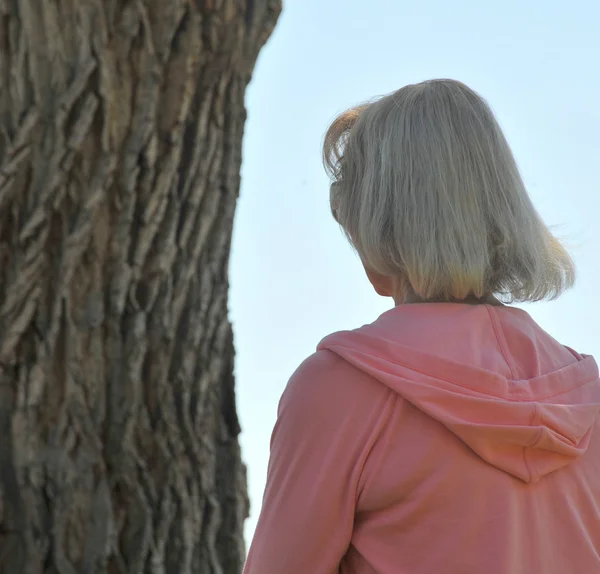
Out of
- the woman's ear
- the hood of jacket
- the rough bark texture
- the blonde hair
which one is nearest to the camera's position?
the hood of jacket

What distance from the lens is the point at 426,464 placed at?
1.78m

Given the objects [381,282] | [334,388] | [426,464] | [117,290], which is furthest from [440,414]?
[117,290]

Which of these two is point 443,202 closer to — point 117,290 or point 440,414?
point 440,414

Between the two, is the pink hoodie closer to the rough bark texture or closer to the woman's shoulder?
the woman's shoulder

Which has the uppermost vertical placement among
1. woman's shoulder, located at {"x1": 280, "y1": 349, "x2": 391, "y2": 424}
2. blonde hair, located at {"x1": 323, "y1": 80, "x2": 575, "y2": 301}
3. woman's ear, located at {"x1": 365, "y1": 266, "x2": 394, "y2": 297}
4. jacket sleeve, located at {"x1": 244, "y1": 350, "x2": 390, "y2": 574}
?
blonde hair, located at {"x1": 323, "y1": 80, "x2": 575, "y2": 301}

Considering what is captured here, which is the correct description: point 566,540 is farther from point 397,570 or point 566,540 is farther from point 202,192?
point 202,192

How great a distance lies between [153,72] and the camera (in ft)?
8.22

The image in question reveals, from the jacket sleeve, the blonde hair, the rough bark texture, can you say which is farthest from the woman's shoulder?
the rough bark texture

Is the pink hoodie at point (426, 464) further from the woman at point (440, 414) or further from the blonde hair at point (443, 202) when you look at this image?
the blonde hair at point (443, 202)

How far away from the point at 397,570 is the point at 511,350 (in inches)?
18.4

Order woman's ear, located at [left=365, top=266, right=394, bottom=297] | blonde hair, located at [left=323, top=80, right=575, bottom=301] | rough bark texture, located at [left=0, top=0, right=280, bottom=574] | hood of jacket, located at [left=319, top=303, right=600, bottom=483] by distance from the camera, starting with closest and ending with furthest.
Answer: hood of jacket, located at [left=319, top=303, right=600, bottom=483] < blonde hair, located at [left=323, top=80, right=575, bottom=301] < woman's ear, located at [left=365, top=266, right=394, bottom=297] < rough bark texture, located at [left=0, top=0, right=280, bottom=574]

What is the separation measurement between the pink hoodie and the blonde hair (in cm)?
14

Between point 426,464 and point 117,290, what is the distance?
959 mm

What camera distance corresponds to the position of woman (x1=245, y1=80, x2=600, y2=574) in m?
1.77
